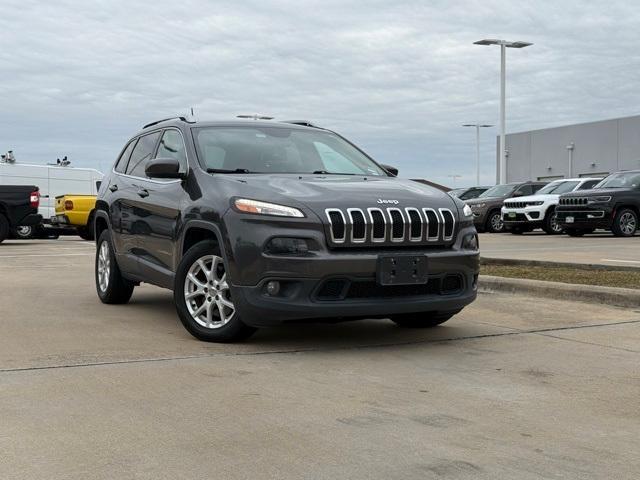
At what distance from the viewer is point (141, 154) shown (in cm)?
811

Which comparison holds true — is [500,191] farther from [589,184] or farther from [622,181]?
[622,181]

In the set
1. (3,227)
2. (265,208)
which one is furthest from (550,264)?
(3,227)

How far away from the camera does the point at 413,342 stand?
A: 6301 millimetres

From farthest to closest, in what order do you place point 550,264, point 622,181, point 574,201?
1. point 622,181
2. point 574,201
3. point 550,264

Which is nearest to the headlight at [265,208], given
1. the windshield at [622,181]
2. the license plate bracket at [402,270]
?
the license plate bracket at [402,270]

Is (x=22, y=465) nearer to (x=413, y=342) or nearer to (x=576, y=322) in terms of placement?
(x=413, y=342)

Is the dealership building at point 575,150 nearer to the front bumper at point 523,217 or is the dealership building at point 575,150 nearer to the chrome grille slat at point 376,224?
the front bumper at point 523,217

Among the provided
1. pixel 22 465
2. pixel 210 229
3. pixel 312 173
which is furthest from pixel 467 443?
pixel 312 173

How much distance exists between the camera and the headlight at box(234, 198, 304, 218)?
5.65 meters

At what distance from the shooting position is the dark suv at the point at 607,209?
2038 centimetres

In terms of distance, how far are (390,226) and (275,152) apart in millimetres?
1576

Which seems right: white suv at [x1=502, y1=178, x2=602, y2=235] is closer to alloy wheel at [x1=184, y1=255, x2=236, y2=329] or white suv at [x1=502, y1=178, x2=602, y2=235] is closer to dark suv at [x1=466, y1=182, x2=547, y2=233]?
dark suv at [x1=466, y1=182, x2=547, y2=233]

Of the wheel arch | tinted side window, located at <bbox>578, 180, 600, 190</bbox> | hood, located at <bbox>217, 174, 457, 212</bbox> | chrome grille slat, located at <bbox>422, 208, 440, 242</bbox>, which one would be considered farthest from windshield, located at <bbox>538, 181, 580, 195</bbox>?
the wheel arch

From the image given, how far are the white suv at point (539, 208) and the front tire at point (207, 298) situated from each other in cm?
1805
